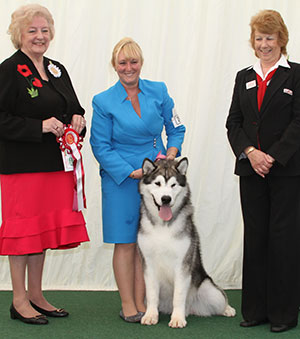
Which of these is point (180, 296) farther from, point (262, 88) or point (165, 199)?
point (262, 88)

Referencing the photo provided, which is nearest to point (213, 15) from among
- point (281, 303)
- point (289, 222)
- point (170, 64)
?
point (170, 64)

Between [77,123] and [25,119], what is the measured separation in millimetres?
378

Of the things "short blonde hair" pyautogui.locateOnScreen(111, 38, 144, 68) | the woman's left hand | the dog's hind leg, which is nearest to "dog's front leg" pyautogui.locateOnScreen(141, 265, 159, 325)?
the dog's hind leg

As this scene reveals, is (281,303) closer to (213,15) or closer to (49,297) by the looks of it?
(49,297)

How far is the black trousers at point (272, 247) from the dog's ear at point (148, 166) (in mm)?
586

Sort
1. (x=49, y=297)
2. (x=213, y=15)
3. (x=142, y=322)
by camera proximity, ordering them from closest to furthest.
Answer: (x=142, y=322) → (x=49, y=297) → (x=213, y=15)

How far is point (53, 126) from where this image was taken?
3049 millimetres

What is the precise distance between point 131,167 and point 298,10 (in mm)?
2486

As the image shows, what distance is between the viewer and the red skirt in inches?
121

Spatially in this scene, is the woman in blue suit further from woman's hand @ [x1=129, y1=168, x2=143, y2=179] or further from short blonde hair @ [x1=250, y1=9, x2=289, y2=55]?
short blonde hair @ [x1=250, y1=9, x2=289, y2=55]

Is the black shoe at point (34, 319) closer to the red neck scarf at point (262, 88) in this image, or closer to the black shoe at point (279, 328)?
the black shoe at point (279, 328)

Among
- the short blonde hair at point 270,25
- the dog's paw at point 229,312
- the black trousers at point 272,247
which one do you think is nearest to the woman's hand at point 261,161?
the black trousers at point 272,247

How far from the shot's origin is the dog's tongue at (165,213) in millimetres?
3135

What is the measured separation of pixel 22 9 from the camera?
121 inches
